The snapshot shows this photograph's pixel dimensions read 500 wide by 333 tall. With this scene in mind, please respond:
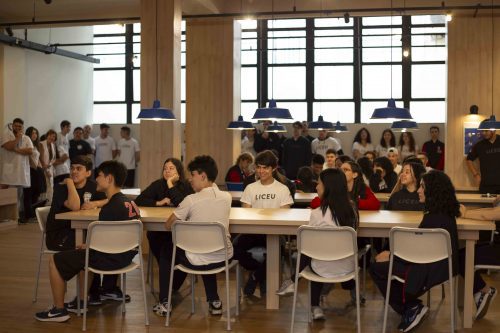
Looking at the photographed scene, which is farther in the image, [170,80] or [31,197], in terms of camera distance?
[31,197]

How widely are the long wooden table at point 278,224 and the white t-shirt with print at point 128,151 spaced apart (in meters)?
9.61

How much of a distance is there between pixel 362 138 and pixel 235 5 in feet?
13.8

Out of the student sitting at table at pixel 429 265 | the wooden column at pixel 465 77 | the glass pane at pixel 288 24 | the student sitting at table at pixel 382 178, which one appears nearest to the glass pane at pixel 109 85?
the glass pane at pixel 288 24

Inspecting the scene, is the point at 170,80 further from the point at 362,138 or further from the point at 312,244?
the point at 362,138

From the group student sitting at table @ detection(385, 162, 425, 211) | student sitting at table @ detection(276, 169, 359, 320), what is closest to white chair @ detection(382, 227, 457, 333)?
student sitting at table @ detection(276, 169, 359, 320)

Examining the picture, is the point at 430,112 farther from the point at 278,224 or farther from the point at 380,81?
the point at 278,224

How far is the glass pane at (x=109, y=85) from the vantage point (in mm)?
17453

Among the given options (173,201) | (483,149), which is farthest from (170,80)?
(483,149)

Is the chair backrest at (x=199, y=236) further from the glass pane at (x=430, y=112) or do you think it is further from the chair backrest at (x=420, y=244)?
the glass pane at (x=430, y=112)

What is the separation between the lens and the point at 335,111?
15961 mm

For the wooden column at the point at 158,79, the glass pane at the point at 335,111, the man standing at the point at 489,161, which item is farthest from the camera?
the glass pane at the point at 335,111

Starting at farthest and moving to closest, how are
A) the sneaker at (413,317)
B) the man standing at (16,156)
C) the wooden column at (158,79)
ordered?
1. the man standing at (16,156)
2. the wooden column at (158,79)
3. the sneaker at (413,317)

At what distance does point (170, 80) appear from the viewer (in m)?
8.68

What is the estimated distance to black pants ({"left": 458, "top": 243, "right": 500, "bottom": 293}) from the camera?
5.32m
